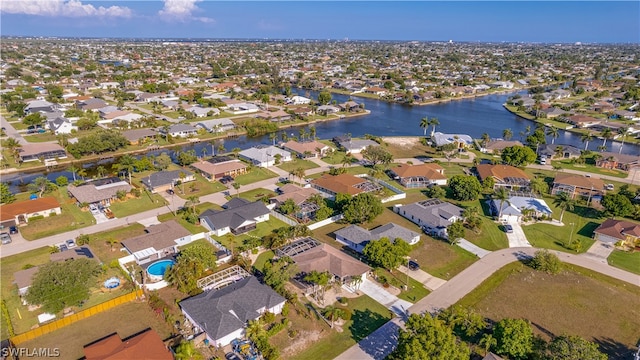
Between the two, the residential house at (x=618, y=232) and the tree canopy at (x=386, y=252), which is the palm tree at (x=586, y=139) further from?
the tree canopy at (x=386, y=252)

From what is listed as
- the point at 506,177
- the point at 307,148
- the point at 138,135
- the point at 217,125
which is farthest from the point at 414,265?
the point at 217,125

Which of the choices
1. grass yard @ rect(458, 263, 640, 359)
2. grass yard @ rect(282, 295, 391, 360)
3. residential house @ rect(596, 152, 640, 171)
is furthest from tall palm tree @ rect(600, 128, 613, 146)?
grass yard @ rect(282, 295, 391, 360)

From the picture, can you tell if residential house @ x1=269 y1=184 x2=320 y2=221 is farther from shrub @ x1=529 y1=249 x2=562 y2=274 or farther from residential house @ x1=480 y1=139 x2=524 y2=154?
residential house @ x1=480 y1=139 x2=524 y2=154

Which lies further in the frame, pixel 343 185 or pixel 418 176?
pixel 418 176

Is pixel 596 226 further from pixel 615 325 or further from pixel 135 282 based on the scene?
pixel 135 282

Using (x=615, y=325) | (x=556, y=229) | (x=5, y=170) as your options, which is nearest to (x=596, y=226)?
(x=556, y=229)

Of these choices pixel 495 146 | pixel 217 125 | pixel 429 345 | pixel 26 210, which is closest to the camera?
pixel 429 345

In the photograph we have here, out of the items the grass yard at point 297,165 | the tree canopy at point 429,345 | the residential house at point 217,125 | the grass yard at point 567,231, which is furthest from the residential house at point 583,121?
the tree canopy at point 429,345

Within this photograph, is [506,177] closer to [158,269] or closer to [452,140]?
[452,140]
